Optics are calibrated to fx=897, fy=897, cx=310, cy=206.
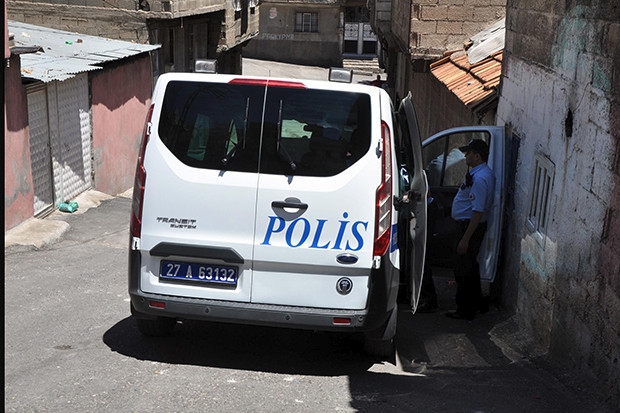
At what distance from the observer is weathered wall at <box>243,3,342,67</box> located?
161 feet

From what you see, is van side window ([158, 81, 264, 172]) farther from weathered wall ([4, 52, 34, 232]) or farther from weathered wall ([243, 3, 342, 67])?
weathered wall ([243, 3, 342, 67])

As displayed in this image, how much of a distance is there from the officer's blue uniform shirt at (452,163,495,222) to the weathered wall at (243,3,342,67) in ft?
137

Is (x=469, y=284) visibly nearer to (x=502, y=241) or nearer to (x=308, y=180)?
(x=502, y=241)

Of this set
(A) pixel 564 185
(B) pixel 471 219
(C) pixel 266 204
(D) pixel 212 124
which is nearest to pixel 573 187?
(A) pixel 564 185

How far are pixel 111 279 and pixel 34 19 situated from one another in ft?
48.3

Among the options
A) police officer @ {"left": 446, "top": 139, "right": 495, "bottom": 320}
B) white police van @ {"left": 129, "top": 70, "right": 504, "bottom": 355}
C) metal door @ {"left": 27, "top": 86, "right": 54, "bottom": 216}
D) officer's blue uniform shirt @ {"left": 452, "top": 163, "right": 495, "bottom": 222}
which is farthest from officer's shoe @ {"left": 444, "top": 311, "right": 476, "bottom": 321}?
metal door @ {"left": 27, "top": 86, "right": 54, "bottom": 216}

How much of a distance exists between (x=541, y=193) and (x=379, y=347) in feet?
6.59

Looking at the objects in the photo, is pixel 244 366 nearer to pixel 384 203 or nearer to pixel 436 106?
pixel 384 203

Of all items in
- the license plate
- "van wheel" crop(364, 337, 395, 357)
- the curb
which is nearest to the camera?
the license plate

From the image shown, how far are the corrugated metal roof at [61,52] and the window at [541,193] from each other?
6.93 metres

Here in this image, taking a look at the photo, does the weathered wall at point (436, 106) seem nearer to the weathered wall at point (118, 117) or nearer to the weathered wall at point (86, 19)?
the weathered wall at point (118, 117)

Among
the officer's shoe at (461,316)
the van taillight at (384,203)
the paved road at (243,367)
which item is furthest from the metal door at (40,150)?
the van taillight at (384,203)

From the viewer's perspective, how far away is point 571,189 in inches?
256

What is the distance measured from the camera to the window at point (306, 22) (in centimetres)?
4944
